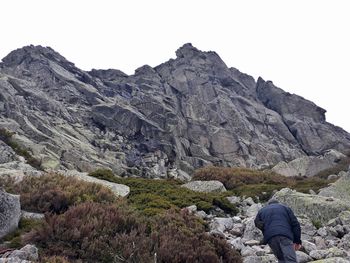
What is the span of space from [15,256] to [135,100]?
86183mm

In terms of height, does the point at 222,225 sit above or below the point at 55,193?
above

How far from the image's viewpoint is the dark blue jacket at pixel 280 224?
26.9ft

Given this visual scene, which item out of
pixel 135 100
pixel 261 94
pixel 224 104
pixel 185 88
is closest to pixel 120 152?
pixel 135 100

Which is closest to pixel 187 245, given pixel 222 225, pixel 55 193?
pixel 55 193

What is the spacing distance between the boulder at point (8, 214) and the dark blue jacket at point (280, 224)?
5536 millimetres

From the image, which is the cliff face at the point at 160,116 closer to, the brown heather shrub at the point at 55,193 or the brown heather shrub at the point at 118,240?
the brown heather shrub at the point at 55,193

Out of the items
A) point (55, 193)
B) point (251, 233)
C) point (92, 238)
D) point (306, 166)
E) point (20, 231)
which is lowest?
point (20, 231)

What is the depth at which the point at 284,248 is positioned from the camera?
8047 millimetres

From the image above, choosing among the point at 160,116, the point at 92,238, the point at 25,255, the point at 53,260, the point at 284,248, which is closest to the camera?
the point at 53,260

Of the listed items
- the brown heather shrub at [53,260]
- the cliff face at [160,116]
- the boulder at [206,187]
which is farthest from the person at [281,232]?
the cliff face at [160,116]

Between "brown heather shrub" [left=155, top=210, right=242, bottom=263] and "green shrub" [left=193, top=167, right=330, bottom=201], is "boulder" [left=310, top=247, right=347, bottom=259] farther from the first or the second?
"green shrub" [left=193, top=167, right=330, bottom=201]

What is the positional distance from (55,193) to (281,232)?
20.1 ft

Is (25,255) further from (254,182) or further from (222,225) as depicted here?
(254,182)

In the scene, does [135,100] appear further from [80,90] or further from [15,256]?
[15,256]
